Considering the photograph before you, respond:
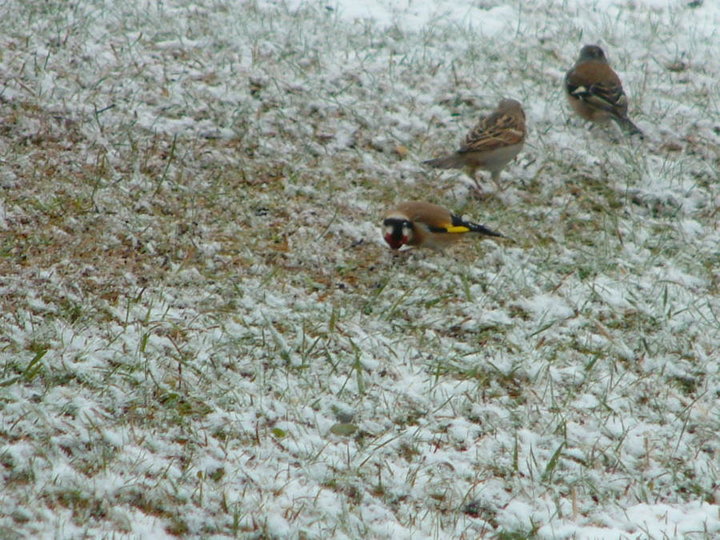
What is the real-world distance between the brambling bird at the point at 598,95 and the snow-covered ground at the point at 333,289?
17 centimetres

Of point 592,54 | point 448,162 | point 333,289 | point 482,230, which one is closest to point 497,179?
point 448,162

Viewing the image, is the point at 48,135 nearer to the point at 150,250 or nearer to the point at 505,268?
the point at 150,250

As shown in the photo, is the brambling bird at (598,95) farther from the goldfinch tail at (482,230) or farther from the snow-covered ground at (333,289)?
the goldfinch tail at (482,230)

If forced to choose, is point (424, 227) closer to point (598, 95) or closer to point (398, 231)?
point (398, 231)

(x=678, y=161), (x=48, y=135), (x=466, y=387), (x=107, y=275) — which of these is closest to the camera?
(x=466, y=387)

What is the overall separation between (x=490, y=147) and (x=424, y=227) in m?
1.07

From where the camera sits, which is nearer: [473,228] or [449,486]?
[449,486]

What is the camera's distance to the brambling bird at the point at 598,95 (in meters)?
7.42

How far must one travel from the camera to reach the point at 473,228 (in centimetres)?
596

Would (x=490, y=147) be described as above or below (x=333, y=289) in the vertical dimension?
above

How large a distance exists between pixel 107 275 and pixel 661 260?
357 centimetres

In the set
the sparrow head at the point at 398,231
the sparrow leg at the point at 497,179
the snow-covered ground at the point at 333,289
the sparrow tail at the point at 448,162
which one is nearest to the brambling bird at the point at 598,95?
the snow-covered ground at the point at 333,289

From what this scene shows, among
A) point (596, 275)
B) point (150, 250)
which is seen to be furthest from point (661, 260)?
point (150, 250)

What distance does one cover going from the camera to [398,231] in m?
5.78
